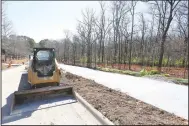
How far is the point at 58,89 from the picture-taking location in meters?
7.68

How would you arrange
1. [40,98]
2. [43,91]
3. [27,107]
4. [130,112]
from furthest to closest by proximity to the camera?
[40,98], [43,91], [27,107], [130,112]

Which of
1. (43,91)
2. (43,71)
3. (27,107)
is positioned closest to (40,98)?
(43,91)

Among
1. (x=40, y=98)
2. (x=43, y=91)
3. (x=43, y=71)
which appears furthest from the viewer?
(x=43, y=71)

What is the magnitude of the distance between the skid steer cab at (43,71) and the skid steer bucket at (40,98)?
1119mm

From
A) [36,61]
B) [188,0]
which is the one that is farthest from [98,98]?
[188,0]

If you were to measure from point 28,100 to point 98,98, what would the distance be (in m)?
2.60

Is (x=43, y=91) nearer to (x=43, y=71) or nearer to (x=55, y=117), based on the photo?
(x=43, y=71)

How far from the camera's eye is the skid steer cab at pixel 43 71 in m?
8.48

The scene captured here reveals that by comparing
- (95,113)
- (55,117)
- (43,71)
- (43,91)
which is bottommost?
(55,117)

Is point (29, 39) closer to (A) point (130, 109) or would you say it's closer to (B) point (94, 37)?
(B) point (94, 37)

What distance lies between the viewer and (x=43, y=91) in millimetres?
7387

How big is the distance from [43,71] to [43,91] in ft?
5.62

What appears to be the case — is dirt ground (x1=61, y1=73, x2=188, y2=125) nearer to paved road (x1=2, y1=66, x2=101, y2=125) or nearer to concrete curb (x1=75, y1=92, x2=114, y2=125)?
concrete curb (x1=75, y1=92, x2=114, y2=125)

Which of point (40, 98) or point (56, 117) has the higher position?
point (40, 98)
